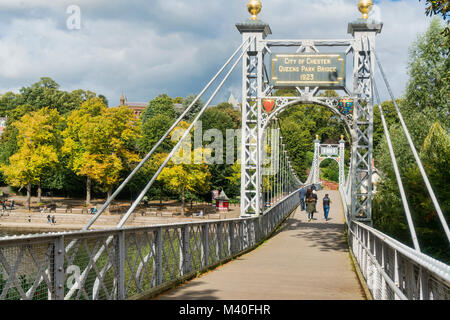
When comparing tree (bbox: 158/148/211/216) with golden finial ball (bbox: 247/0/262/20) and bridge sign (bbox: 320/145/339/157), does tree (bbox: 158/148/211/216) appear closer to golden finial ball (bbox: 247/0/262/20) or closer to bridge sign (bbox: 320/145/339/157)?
bridge sign (bbox: 320/145/339/157)

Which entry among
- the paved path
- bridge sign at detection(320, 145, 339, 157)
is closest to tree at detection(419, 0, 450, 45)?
the paved path

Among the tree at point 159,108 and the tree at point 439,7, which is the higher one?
the tree at point 159,108

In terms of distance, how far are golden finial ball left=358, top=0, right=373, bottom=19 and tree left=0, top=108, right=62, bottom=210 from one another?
34463 mm

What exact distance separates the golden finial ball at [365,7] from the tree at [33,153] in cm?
3446

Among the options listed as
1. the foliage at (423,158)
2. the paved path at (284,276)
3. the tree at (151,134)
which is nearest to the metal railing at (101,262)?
the paved path at (284,276)

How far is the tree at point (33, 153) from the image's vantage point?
144ft

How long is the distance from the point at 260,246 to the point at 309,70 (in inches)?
212

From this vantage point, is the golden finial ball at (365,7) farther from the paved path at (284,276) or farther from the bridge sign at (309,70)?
the paved path at (284,276)

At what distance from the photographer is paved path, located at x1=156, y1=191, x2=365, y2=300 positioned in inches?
262

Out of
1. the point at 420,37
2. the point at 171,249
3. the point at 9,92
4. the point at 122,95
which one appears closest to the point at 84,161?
the point at 420,37

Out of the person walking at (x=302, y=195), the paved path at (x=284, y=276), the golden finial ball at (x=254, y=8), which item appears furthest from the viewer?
the person walking at (x=302, y=195)

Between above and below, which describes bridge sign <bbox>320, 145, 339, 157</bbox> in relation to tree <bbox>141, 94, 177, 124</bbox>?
below
